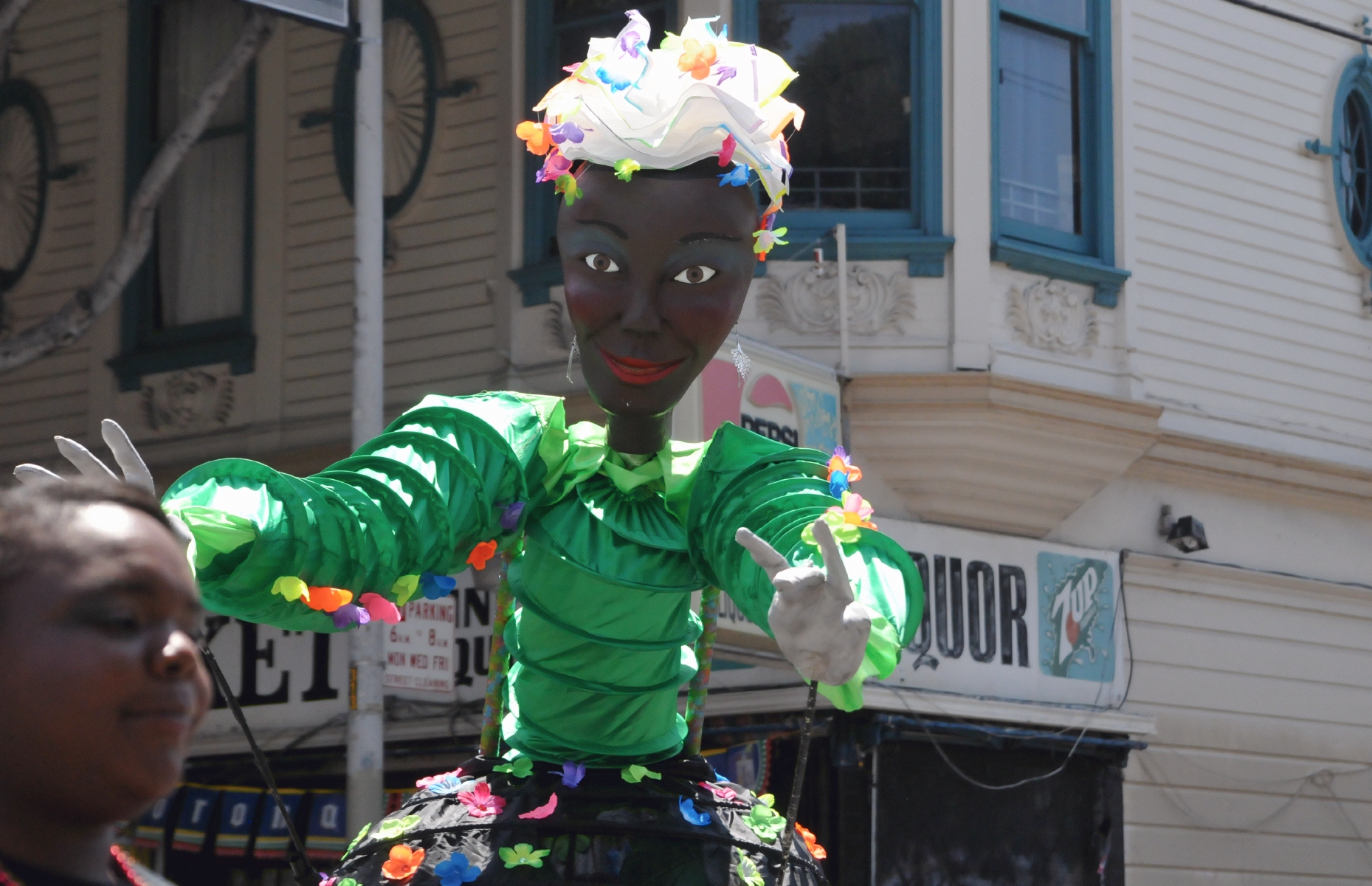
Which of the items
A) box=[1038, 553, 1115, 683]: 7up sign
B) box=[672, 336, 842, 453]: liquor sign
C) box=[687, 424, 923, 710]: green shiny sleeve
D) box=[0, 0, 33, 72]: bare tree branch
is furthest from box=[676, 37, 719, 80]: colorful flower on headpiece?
box=[1038, 553, 1115, 683]: 7up sign

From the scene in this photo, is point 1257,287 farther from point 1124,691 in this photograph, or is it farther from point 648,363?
point 648,363

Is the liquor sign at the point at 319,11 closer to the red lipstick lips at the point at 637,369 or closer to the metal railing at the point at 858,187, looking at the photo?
the metal railing at the point at 858,187

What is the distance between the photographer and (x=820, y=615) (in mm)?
2988

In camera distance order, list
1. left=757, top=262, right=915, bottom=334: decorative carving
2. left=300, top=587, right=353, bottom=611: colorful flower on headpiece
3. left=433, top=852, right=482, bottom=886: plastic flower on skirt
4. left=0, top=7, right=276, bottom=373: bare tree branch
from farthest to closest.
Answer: left=757, top=262, right=915, bottom=334: decorative carving < left=0, top=7, right=276, bottom=373: bare tree branch < left=433, top=852, right=482, bottom=886: plastic flower on skirt < left=300, top=587, right=353, bottom=611: colorful flower on headpiece

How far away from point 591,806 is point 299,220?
341 inches

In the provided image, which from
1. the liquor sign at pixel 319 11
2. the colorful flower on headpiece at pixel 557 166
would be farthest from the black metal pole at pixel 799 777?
the liquor sign at pixel 319 11

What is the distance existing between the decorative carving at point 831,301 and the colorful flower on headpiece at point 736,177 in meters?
6.30

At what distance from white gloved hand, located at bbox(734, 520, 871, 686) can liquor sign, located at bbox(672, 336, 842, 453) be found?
18.2 ft

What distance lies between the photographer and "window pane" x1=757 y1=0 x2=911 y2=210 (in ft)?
33.7

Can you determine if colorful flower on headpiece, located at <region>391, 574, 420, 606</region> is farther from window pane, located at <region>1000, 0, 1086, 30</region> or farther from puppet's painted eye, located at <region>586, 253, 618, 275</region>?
window pane, located at <region>1000, 0, 1086, 30</region>

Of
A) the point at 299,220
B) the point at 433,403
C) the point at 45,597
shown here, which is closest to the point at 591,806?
the point at 433,403

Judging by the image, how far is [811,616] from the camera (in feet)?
9.81

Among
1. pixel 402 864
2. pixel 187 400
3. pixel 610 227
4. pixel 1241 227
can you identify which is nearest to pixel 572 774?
pixel 402 864

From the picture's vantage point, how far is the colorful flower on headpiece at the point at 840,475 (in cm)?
356
